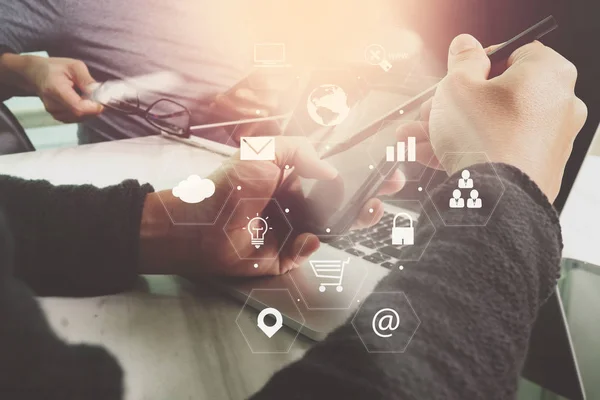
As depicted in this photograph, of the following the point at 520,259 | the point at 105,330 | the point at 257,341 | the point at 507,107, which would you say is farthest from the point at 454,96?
the point at 105,330

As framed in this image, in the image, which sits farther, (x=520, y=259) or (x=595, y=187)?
(x=595, y=187)

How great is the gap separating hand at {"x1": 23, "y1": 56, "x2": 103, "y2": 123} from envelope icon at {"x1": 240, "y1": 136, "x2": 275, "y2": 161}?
16 centimetres

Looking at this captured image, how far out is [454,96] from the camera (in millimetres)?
507

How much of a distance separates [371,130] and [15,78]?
0.37 m

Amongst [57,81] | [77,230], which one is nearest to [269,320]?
[77,230]

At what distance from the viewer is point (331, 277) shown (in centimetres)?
50

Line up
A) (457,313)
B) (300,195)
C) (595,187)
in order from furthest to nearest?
(595,187) → (300,195) → (457,313)

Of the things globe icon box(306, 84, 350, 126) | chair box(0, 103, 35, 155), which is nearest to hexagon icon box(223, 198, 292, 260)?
globe icon box(306, 84, 350, 126)

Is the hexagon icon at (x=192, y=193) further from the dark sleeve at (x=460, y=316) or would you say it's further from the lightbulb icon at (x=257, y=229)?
the dark sleeve at (x=460, y=316)

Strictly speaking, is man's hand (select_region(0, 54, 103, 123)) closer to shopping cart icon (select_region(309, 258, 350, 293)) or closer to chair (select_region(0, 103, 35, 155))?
chair (select_region(0, 103, 35, 155))

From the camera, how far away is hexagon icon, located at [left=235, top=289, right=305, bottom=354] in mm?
470

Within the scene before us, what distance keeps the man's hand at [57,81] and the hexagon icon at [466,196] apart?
363 millimetres

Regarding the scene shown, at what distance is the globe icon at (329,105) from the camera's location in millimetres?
499

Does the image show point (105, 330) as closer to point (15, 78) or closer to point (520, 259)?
point (15, 78)
